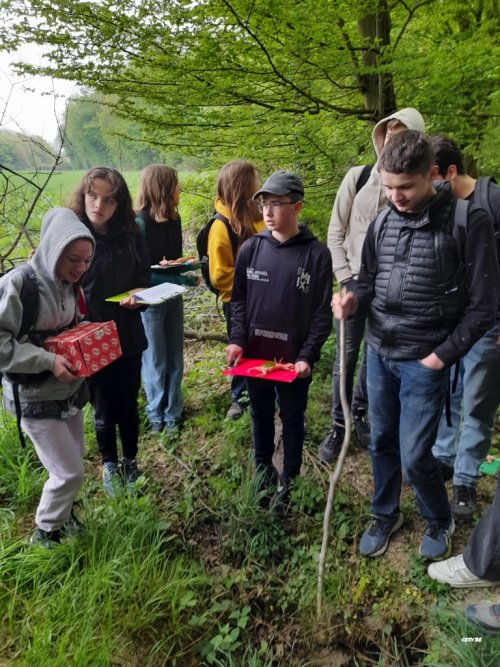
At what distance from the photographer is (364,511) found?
2.59 metres

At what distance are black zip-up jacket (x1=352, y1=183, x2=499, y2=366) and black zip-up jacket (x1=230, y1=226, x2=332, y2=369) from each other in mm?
374

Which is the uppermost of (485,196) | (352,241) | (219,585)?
(485,196)

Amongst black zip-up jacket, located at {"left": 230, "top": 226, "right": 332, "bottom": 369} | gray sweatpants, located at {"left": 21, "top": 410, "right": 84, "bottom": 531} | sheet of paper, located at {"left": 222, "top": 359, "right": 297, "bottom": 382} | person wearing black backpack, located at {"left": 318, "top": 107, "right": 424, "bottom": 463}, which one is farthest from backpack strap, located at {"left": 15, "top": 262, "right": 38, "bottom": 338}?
person wearing black backpack, located at {"left": 318, "top": 107, "right": 424, "bottom": 463}

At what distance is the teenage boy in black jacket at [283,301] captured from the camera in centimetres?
230

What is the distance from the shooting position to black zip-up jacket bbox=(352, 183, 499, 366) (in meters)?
1.74

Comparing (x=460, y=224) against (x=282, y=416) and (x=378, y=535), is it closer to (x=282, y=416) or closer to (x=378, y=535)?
(x=282, y=416)

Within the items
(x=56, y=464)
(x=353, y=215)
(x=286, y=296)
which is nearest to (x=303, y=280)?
(x=286, y=296)

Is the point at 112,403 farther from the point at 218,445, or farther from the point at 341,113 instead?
the point at 341,113

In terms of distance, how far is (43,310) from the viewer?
6.47 ft

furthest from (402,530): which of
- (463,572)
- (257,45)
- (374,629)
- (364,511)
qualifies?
(257,45)

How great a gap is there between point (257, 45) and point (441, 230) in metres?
1.94

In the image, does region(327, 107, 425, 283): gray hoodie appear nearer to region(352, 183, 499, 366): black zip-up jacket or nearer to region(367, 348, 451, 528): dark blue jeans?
region(352, 183, 499, 366): black zip-up jacket

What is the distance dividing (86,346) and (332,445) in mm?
1903

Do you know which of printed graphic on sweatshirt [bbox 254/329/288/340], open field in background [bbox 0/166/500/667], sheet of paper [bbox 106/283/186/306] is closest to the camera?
open field in background [bbox 0/166/500/667]
